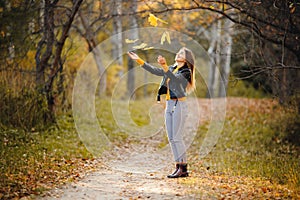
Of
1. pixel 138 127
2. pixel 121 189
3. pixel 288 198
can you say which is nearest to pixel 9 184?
pixel 121 189

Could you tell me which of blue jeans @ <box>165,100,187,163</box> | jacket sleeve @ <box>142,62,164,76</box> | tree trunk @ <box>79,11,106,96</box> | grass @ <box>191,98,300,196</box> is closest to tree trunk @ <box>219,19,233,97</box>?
grass @ <box>191,98,300,196</box>

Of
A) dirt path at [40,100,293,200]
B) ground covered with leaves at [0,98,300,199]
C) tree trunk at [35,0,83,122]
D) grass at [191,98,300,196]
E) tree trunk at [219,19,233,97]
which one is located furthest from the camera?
tree trunk at [219,19,233,97]

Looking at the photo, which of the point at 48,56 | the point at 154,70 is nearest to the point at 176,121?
the point at 154,70

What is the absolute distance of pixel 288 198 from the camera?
6184 mm

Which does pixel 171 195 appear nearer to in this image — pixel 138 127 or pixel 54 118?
pixel 54 118

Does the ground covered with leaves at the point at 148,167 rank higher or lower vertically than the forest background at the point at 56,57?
lower

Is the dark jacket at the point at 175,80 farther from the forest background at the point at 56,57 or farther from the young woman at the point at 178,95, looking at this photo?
the forest background at the point at 56,57

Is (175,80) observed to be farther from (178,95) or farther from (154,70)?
(154,70)

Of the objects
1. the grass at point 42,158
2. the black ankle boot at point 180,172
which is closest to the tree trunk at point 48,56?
the grass at point 42,158

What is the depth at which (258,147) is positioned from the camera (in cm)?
1133

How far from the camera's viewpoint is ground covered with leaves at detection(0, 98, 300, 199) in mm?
6418

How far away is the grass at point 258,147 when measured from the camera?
8076mm

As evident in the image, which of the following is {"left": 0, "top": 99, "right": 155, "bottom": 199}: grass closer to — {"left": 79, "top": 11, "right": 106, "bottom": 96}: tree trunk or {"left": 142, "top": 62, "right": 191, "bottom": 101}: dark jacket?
{"left": 142, "top": 62, "right": 191, "bottom": 101}: dark jacket

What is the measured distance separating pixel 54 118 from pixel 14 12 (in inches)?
122
